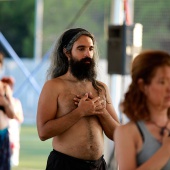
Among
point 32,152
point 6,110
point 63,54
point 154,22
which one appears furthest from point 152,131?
point 154,22

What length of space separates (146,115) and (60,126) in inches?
54.8

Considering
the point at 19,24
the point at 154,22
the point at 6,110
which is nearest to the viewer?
the point at 6,110

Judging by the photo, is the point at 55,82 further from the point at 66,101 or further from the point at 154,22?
the point at 154,22

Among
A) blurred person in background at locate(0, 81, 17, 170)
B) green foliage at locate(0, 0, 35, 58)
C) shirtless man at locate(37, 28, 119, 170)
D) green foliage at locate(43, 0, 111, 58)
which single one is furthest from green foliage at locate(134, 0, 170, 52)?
shirtless man at locate(37, 28, 119, 170)

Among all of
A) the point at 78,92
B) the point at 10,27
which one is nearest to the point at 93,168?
the point at 78,92

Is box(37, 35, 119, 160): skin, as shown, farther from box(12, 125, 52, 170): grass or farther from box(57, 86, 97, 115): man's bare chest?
box(12, 125, 52, 170): grass

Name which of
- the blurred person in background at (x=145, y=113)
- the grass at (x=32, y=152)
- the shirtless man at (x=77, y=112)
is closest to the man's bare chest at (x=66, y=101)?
the shirtless man at (x=77, y=112)

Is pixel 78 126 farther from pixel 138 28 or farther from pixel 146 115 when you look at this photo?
pixel 138 28

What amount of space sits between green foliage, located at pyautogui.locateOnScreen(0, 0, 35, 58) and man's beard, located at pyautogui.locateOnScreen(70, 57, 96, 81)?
2763cm

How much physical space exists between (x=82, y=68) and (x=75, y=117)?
341 mm

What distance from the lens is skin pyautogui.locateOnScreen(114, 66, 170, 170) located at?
308cm

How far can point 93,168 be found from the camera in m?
4.51

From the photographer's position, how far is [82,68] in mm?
4586

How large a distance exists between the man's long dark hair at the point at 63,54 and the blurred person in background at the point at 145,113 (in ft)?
4.96
